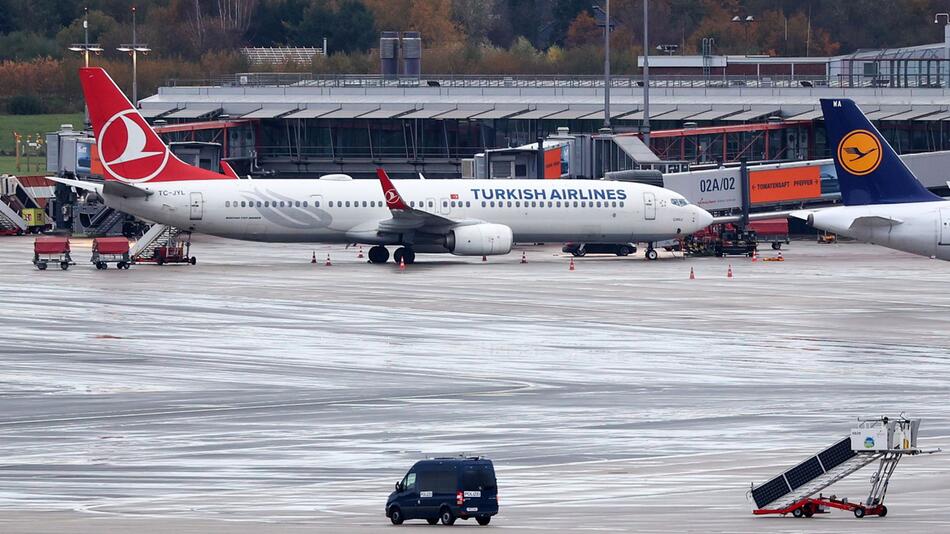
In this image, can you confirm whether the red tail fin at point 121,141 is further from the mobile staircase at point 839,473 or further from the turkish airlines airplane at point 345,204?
the mobile staircase at point 839,473

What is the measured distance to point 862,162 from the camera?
4828 cm

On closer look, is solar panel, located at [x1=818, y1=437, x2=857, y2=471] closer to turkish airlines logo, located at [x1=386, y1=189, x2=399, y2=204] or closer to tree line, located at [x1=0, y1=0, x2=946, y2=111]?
turkish airlines logo, located at [x1=386, y1=189, x2=399, y2=204]

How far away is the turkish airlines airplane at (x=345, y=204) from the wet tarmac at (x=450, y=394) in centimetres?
709

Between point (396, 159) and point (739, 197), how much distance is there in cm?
2845

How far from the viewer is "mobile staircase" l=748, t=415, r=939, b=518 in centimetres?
1989

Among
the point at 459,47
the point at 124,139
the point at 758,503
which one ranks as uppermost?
the point at 459,47

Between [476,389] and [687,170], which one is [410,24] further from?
[476,389]

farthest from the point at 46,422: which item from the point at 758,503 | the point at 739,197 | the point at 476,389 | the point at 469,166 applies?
the point at 469,166

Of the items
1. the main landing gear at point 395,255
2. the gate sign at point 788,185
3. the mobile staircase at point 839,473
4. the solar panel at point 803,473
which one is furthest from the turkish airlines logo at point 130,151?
the solar panel at point 803,473

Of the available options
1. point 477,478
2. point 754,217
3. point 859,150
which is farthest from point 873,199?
point 477,478

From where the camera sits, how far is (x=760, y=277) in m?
57.2

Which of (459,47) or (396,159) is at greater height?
(459,47)

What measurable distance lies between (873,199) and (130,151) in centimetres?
2797

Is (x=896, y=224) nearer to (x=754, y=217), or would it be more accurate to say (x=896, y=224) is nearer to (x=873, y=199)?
(x=873, y=199)
